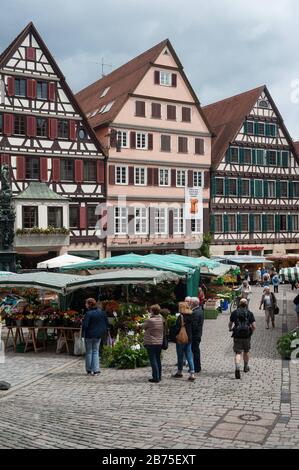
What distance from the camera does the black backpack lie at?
11.8m

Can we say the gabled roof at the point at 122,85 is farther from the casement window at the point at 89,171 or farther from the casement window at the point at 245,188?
the casement window at the point at 245,188

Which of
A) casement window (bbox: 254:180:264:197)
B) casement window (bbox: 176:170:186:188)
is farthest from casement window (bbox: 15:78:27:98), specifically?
casement window (bbox: 254:180:264:197)

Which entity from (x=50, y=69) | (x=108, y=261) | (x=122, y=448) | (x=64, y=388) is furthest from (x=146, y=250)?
(x=122, y=448)

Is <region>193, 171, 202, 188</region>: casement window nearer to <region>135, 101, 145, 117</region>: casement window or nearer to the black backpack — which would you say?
<region>135, 101, 145, 117</region>: casement window

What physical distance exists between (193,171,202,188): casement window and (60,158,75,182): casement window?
9740 mm

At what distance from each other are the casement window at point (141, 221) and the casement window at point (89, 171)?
3818mm

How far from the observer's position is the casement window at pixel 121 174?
39.5 meters

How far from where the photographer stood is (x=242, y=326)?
11.8 metres

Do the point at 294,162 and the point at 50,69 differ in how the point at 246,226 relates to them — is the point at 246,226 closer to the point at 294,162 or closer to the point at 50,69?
the point at 294,162

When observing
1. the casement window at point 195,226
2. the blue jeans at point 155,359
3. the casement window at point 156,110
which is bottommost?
the blue jeans at point 155,359

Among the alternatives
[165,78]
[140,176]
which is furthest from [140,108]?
[140,176]

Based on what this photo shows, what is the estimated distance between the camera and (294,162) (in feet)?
159

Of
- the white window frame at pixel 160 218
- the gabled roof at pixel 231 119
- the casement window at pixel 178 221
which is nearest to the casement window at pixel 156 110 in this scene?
the gabled roof at pixel 231 119
